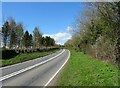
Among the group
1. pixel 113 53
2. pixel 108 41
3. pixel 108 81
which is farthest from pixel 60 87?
pixel 108 41

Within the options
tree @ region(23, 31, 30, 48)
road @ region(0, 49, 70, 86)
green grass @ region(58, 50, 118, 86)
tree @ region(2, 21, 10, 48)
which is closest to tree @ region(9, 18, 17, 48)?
tree @ region(2, 21, 10, 48)

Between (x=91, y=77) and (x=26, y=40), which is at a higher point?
(x=26, y=40)

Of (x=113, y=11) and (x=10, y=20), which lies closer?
(x=113, y=11)

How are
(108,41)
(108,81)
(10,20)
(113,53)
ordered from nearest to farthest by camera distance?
1. (108,81)
2. (113,53)
3. (108,41)
4. (10,20)

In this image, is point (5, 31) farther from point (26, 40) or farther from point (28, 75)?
point (28, 75)

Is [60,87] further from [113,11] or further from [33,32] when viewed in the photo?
[33,32]

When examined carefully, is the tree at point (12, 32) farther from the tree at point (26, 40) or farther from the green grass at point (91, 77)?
the green grass at point (91, 77)

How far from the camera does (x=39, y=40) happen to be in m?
119

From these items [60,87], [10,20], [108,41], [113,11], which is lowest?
[60,87]

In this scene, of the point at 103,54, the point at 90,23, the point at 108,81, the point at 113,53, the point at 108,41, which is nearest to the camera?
the point at 108,81

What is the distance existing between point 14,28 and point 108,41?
54228 mm

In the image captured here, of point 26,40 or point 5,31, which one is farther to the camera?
point 26,40

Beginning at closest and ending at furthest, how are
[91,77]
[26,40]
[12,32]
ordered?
[91,77] → [12,32] → [26,40]

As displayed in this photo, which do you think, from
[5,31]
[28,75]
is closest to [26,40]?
[5,31]
